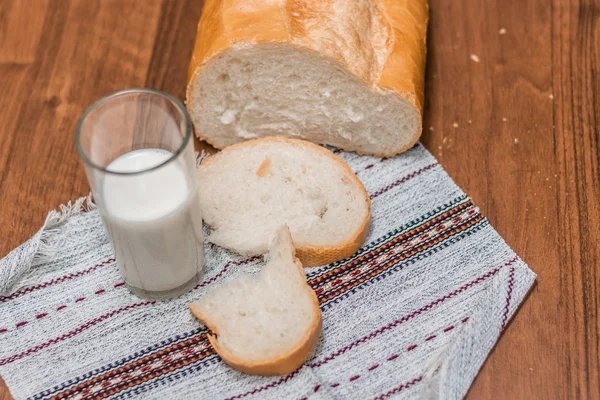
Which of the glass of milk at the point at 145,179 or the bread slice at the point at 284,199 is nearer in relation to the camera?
the glass of milk at the point at 145,179

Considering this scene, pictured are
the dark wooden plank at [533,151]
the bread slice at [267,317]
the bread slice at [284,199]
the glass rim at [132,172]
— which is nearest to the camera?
the glass rim at [132,172]

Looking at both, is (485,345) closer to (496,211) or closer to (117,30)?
(496,211)

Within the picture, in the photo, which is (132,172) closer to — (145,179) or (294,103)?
(145,179)

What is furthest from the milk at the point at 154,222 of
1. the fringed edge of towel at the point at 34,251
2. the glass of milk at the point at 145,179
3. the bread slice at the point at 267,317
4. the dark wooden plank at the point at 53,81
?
the dark wooden plank at the point at 53,81

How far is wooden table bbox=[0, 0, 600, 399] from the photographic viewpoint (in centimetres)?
202

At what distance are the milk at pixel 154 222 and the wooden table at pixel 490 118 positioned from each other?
1.41 feet

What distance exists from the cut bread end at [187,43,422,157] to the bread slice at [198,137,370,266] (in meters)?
0.13

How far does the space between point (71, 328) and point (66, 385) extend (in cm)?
16

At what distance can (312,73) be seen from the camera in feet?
7.20

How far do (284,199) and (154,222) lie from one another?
1.57ft

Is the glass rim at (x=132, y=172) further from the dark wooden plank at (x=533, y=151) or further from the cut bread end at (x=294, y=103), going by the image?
the dark wooden plank at (x=533, y=151)

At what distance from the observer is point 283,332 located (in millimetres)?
1878

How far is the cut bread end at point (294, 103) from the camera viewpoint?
2166 mm

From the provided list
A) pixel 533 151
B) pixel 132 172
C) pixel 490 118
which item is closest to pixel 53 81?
pixel 132 172
